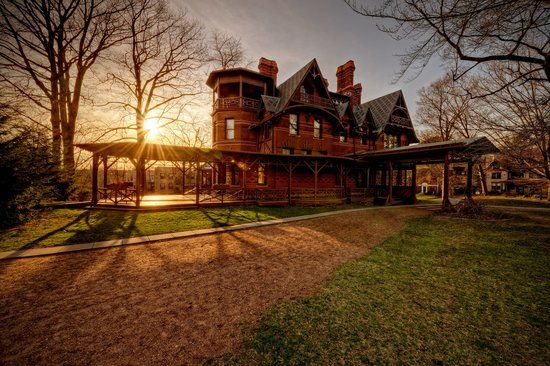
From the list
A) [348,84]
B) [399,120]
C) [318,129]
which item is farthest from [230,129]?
[399,120]

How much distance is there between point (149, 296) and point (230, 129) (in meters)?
18.6

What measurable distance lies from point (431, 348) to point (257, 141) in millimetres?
20087

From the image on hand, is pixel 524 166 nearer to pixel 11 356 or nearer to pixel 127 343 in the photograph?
pixel 127 343

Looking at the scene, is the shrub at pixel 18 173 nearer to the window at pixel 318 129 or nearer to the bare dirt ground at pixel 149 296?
the bare dirt ground at pixel 149 296

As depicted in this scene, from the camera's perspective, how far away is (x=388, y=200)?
712 inches

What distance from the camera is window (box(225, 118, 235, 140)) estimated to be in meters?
20.8

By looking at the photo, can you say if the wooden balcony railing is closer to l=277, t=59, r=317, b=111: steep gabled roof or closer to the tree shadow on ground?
l=277, t=59, r=317, b=111: steep gabled roof

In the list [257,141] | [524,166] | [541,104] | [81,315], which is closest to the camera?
[81,315]

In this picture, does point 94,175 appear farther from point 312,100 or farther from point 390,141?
point 390,141

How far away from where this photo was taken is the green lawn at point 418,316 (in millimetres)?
2635

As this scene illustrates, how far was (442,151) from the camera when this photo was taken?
14.2m

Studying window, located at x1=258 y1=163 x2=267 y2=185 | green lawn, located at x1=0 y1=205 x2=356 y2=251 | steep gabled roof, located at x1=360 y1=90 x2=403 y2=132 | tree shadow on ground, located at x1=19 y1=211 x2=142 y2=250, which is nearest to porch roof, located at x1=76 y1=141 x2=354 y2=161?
green lawn, located at x1=0 y1=205 x2=356 y2=251

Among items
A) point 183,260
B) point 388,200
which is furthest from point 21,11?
point 388,200

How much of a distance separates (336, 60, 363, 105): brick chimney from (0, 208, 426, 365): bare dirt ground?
24.2 metres
